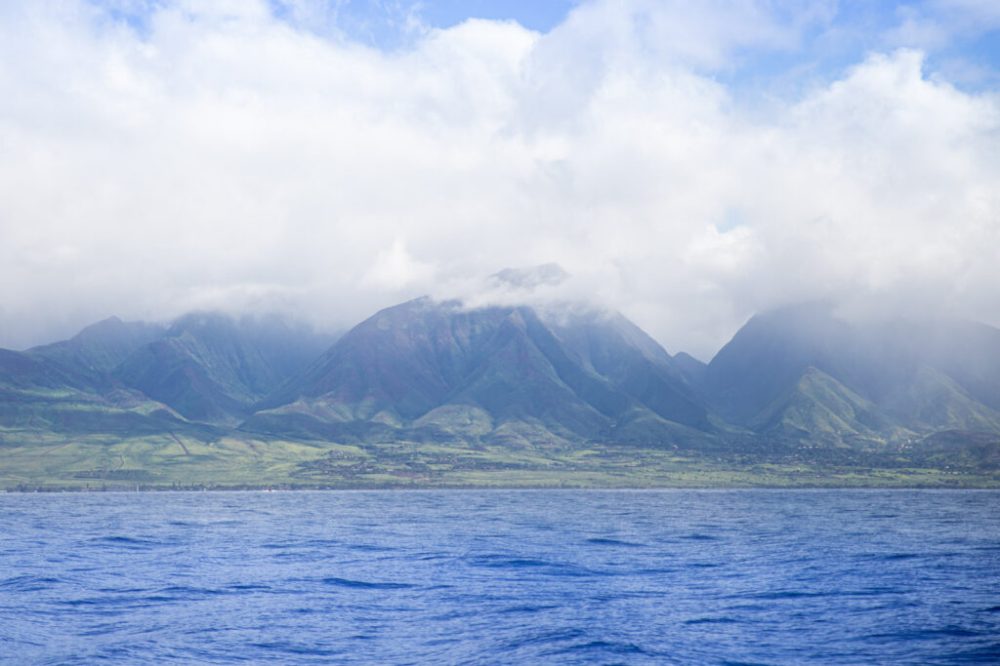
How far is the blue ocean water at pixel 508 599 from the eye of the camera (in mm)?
68688

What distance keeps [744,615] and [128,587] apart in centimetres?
6597

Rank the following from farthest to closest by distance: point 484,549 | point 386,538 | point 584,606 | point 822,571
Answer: point 386,538 → point 484,549 → point 822,571 → point 584,606

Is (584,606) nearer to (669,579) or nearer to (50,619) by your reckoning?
(669,579)

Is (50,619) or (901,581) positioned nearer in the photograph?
(50,619)

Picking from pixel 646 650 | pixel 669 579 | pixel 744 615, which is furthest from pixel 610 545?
pixel 646 650

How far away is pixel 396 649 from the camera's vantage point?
69312 millimetres

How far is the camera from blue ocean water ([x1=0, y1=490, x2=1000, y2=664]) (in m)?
68.7

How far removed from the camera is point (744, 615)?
268ft

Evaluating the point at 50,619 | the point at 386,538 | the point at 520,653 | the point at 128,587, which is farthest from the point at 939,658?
the point at 386,538

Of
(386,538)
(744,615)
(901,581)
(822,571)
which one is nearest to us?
(744,615)

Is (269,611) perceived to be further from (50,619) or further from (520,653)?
(520,653)

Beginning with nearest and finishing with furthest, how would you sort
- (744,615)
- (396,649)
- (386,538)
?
(396,649)
(744,615)
(386,538)

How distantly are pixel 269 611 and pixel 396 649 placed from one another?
21803 mm

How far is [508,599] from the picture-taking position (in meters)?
92.6
